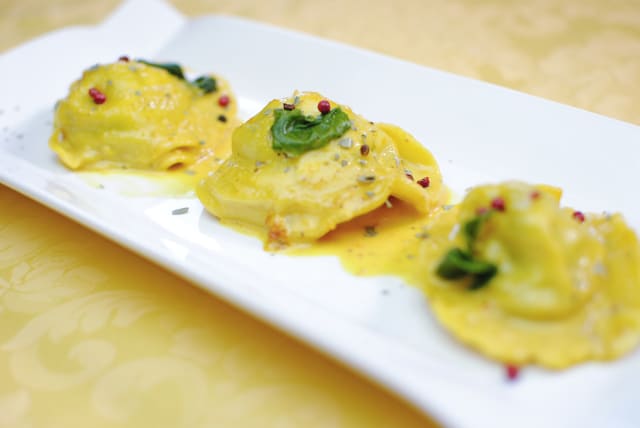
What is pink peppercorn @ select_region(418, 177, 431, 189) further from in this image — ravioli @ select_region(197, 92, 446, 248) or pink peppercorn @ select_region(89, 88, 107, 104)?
pink peppercorn @ select_region(89, 88, 107, 104)

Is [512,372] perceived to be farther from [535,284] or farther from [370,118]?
[370,118]

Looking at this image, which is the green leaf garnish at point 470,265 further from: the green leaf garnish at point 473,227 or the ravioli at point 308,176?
the ravioli at point 308,176

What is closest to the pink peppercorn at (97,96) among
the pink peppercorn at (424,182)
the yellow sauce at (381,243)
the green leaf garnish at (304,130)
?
the green leaf garnish at (304,130)

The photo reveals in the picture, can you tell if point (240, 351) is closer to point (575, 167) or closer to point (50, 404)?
point (50, 404)

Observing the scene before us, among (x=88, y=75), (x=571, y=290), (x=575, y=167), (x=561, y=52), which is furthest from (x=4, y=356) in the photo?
(x=561, y=52)

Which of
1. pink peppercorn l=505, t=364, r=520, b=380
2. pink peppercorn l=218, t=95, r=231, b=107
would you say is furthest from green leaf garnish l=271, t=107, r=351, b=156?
pink peppercorn l=505, t=364, r=520, b=380

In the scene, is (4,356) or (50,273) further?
(50,273)
